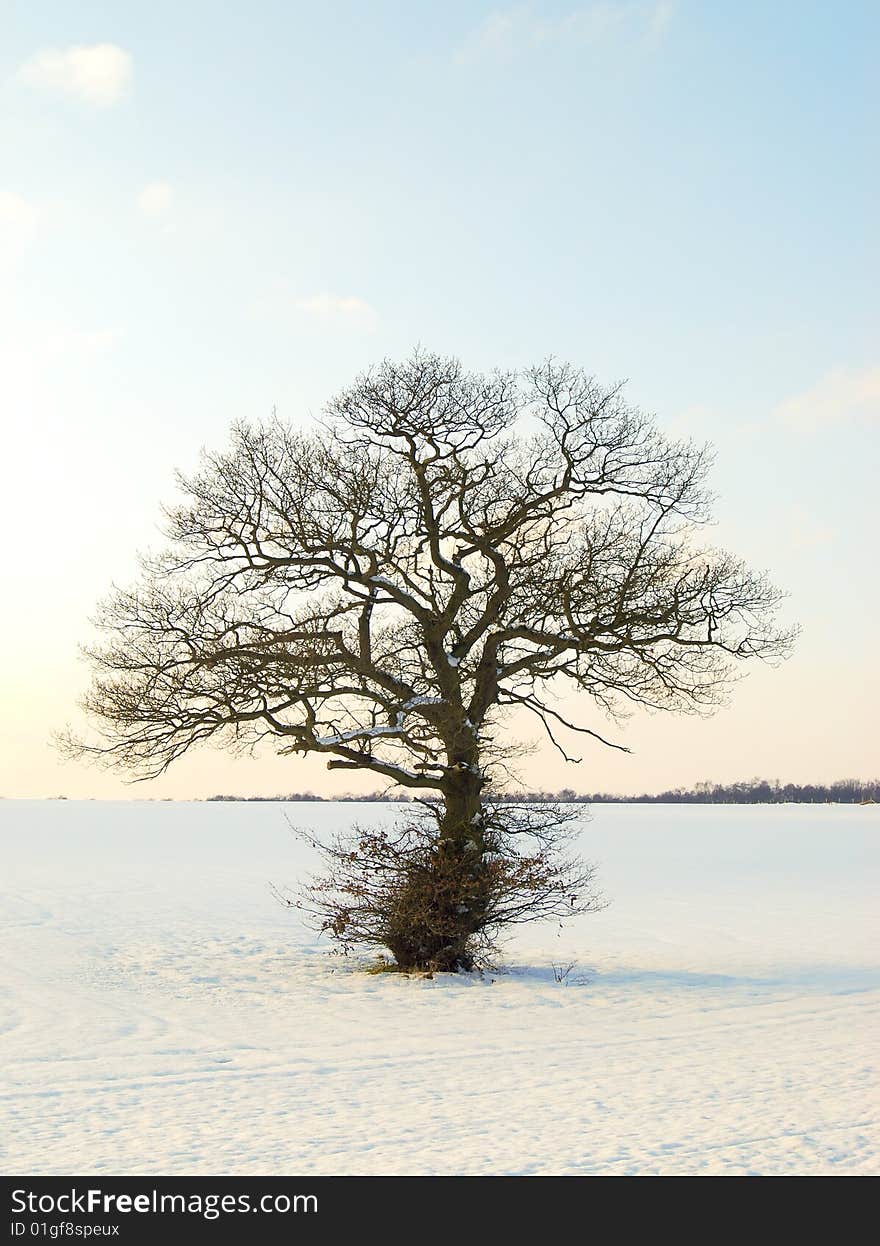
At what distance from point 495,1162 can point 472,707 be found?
10.5m

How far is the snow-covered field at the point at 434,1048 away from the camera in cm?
818

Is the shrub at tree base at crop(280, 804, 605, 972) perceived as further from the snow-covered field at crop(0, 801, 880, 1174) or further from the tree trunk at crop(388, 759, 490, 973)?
the snow-covered field at crop(0, 801, 880, 1174)

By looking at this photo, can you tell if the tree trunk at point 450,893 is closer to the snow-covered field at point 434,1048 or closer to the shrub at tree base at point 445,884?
the shrub at tree base at point 445,884

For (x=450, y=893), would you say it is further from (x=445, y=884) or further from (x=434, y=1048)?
(x=434, y=1048)

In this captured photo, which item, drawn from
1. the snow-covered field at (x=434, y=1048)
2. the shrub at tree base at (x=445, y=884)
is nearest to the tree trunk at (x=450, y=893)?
the shrub at tree base at (x=445, y=884)

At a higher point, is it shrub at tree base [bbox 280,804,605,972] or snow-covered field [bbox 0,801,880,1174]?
shrub at tree base [bbox 280,804,605,972]

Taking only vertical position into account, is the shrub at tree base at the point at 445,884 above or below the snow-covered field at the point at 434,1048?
above

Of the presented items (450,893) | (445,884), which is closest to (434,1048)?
(445,884)

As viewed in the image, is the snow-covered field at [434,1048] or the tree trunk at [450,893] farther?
the tree trunk at [450,893]

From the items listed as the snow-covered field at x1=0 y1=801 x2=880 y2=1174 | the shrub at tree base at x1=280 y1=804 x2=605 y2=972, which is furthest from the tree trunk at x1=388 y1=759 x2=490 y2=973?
the snow-covered field at x1=0 y1=801 x2=880 y2=1174

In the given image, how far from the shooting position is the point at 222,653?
56.9 ft

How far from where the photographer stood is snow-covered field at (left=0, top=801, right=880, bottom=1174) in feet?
26.8

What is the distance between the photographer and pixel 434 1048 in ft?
40.8

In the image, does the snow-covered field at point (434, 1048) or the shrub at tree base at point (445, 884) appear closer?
the snow-covered field at point (434, 1048)
